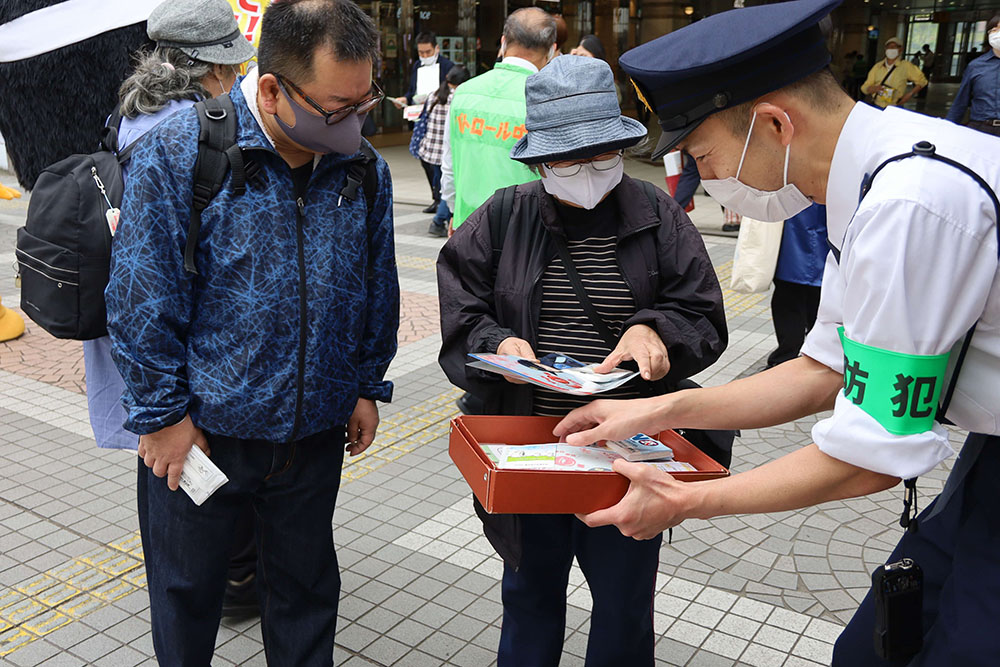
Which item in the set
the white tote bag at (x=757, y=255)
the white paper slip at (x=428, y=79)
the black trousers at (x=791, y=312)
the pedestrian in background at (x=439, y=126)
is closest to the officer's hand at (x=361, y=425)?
the white tote bag at (x=757, y=255)

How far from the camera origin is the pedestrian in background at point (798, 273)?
16.8ft

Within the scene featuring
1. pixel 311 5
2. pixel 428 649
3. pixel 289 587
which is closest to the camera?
pixel 311 5

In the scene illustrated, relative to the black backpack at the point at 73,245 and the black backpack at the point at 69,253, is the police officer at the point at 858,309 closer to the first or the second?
the black backpack at the point at 73,245

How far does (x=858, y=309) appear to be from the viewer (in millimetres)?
1490

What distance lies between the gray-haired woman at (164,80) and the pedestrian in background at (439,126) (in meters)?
6.72

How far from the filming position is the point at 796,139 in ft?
5.79

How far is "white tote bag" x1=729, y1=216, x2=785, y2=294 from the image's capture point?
5.18m

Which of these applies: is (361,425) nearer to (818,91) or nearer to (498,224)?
(498,224)

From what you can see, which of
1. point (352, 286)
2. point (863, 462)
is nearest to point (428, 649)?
point (352, 286)

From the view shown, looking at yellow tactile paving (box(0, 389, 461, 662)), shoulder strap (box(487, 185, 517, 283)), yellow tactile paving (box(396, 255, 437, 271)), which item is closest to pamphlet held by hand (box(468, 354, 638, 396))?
shoulder strap (box(487, 185, 517, 283))

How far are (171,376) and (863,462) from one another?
1568mm

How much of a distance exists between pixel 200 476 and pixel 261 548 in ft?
1.48

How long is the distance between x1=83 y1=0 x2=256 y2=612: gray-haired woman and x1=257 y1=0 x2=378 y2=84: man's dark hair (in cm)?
64

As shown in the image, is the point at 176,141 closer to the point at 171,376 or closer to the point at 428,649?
the point at 171,376
